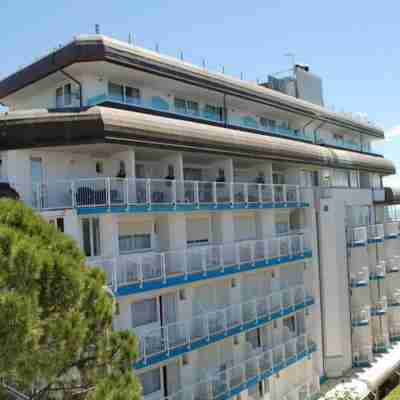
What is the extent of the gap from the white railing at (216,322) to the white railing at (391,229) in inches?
506

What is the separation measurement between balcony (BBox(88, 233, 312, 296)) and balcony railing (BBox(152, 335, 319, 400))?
4.00 metres

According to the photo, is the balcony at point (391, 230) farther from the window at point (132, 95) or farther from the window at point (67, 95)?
the window at point (67, 95)

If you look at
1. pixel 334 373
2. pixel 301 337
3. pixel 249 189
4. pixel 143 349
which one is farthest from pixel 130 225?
pixel 334 373

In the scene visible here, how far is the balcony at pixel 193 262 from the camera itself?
16.3 metres

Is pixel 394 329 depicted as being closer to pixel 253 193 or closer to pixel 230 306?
pixel 253 193

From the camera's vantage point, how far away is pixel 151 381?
18594 mm

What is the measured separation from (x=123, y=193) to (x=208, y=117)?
29.9 ft

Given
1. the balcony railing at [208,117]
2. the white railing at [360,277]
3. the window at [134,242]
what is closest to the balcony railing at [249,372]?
the white railing at [360,277]

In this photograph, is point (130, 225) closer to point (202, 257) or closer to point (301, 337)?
point (202, 257)

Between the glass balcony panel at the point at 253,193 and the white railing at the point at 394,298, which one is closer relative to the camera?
the glass balcony panel at the point at 253,193

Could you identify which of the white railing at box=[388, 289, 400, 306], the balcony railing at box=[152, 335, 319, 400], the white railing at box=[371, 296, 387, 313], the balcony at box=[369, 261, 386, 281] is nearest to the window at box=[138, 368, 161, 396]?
the balcony railing at box=[152, 335, 319, 400]

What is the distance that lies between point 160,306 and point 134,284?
3.02m

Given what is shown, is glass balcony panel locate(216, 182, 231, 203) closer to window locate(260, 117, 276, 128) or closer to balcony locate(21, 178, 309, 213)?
balcony locate(21, 178, 309, 213)

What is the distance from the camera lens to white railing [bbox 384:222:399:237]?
36366 mm
